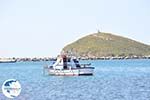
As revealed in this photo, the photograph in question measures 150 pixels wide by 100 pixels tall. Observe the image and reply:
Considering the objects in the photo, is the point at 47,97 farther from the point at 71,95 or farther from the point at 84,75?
the point at 84,75

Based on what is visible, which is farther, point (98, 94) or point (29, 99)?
point (98, 94)

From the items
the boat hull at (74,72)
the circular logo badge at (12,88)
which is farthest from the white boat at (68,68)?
the circular logo badge at (12,88)

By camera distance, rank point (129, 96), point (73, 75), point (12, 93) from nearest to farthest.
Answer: point (12, 93) < point (129, 96) < point (73, 75)

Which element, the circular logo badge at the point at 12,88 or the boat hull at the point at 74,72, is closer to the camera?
the circular logo badge at the point at 12,88

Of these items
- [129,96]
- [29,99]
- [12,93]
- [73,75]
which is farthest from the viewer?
[73,75]

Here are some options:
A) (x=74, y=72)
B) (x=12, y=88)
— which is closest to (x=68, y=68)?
(x=74, y=72)

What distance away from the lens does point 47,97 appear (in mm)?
57156

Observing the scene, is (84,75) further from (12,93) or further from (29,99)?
(12,93)

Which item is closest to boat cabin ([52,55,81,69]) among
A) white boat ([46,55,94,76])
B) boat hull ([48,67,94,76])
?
white boat ([46,55,94,76])

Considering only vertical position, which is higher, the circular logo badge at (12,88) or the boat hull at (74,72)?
the boat hull at (74,72)

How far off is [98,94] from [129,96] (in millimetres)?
4486

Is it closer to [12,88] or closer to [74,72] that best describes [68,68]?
[74,72]

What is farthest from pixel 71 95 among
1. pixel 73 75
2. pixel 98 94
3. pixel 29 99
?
pixel 73 75

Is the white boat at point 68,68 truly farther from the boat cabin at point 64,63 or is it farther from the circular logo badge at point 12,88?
the circular logo badge at point 12,88
